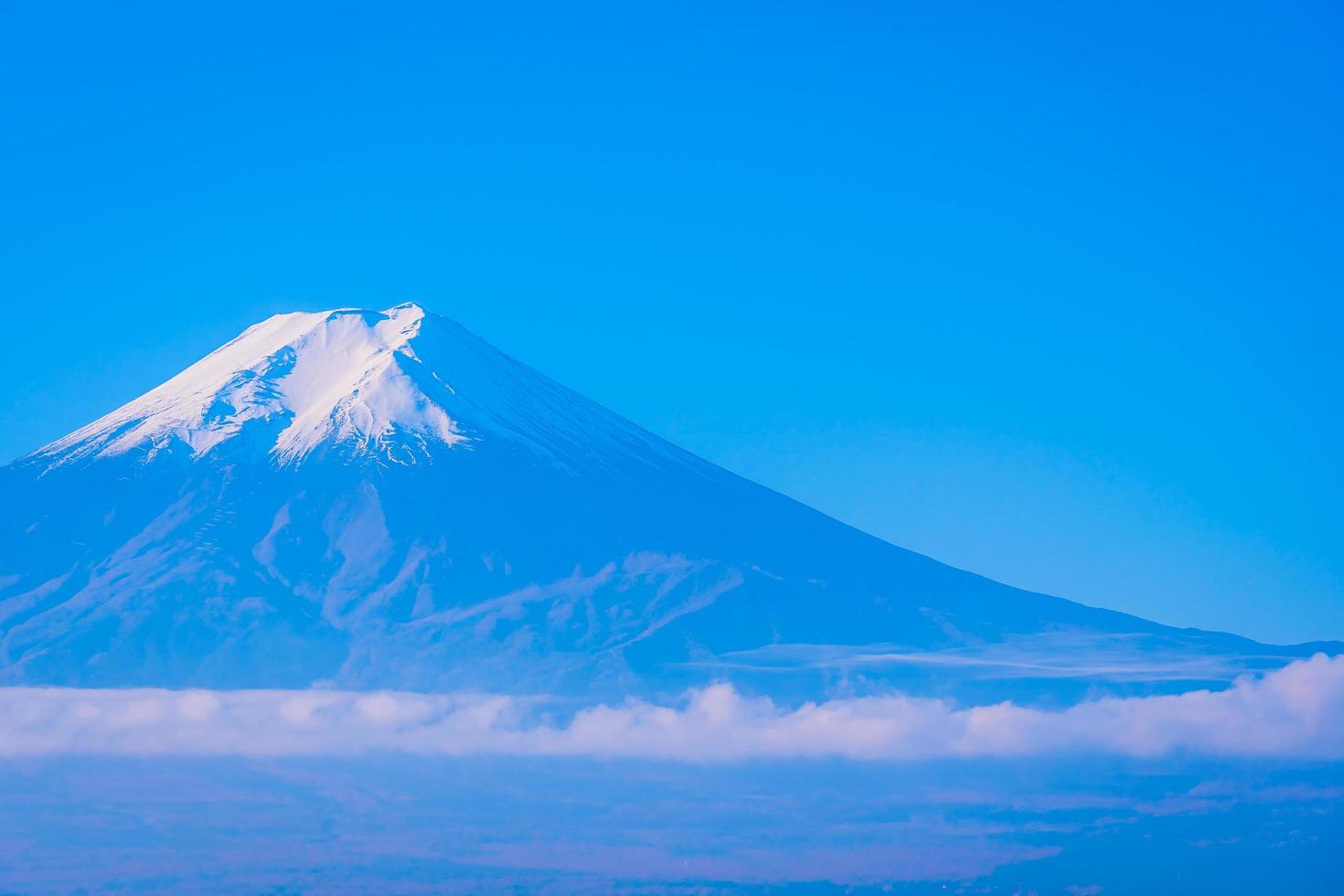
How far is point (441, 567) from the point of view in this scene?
389ft

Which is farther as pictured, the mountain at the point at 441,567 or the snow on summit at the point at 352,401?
the snow on summit at the point at 352,401

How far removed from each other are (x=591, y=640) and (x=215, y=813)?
2320 centimetres

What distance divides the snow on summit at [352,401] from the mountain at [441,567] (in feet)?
0.69

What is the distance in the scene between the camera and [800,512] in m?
136

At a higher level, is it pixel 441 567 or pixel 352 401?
pixel 352 401

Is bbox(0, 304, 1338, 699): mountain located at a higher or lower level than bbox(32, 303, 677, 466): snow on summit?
lower

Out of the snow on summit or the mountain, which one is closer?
the mountain

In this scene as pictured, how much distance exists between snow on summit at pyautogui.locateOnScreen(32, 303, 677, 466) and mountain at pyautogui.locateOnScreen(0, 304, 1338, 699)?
0.21m

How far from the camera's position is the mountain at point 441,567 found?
4441 inches

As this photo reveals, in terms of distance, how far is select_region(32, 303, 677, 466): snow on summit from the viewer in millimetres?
124688

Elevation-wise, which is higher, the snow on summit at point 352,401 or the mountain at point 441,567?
the snow on summit at point 352,401

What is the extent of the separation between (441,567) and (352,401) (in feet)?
49.2

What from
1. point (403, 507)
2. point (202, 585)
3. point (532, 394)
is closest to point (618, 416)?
point (532, 394)

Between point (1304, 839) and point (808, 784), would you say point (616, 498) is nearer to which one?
point (808, 784)
